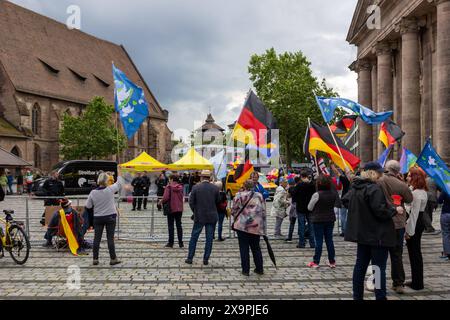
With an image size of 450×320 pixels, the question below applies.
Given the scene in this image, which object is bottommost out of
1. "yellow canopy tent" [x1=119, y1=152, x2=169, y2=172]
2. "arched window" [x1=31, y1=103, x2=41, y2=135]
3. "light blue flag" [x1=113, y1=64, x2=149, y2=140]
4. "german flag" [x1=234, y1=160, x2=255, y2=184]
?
"german flag" [x1=234, y1=160, x2=255, y2=184]

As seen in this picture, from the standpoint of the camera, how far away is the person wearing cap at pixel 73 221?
11359 mm

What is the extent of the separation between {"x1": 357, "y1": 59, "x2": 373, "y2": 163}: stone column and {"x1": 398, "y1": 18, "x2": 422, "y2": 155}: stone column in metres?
8.63

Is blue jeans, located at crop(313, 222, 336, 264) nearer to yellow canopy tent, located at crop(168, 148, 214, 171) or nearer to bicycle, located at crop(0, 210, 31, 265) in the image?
bicycle, located at crop(0, 210, 31, 265)

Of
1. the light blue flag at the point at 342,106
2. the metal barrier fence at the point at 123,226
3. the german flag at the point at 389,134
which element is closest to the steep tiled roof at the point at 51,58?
the metal barrier fence at the point at 123,226

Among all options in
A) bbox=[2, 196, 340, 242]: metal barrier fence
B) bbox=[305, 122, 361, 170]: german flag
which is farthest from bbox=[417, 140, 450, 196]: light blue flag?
bbox=[2, 196, 340, 242]: metal barrier fence

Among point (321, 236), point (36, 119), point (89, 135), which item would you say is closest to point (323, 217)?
point (321, 236)

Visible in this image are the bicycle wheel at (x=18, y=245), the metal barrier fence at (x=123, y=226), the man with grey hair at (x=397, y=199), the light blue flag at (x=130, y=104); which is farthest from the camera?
the light blue flag at (x=130, y=104)

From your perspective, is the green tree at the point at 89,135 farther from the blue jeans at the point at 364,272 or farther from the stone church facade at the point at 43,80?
the blue jeans at the point at 364,272

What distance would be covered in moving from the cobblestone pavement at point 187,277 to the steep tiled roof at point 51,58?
45883 millimetres

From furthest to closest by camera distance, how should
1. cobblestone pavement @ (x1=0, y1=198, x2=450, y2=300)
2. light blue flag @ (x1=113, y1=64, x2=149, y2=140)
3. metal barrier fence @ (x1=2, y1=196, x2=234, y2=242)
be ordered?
light blue flag @ (x1=113, y1=64, x2=149, y2=140) → metal barrier fence @ (x1=2, y1=196, x2=234, y2=242) → cobblestone pavement @ (x1=0, y1=198, x2=450, y2=300)

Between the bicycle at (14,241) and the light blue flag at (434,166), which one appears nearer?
the light blue flag at (434,166)

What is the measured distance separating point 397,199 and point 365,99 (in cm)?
2967

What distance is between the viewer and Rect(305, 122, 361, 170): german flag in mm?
11305

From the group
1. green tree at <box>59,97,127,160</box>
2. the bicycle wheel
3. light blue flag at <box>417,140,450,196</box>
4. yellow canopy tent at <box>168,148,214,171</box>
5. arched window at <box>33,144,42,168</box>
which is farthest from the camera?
arched window at <box>33,144,42,168</box>
